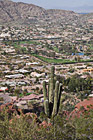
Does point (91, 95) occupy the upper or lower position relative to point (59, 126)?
lower

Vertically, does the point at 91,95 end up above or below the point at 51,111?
below

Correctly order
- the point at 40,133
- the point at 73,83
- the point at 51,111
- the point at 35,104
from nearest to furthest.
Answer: the point at 40,133
the point at 51,111
the point at 35,104
the point at 73,83

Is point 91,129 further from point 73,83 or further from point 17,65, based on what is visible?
point 17,65

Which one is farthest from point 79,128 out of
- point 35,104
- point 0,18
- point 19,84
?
point 0,18

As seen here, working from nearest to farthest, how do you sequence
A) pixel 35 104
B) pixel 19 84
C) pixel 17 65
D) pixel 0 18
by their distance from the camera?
1. pixel 35 104
2. pixel 19 84
3. pixel 17 65
4. pixel 0 18

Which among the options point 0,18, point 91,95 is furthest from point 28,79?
point 0,18

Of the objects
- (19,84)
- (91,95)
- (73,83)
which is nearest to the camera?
(91,95)

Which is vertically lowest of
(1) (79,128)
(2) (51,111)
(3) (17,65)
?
(3) (17,65)

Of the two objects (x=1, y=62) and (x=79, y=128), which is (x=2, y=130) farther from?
(x=1, y=62)

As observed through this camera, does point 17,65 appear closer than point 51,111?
No
